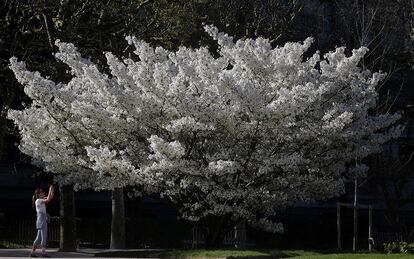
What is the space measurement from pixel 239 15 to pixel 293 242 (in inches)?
467

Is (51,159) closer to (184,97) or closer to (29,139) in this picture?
(29,139)

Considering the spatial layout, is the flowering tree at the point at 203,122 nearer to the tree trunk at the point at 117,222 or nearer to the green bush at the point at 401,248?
the green bush at the point at 401,248

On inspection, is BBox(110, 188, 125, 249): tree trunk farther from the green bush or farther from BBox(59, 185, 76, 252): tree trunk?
the green bush

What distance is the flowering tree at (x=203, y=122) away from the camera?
75.8ft

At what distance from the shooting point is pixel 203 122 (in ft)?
76.3

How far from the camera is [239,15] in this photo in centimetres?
3366

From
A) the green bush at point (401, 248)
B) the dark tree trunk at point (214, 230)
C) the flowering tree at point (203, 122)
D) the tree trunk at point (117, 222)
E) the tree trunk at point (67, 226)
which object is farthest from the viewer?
the tree trunk at point (117, 222)

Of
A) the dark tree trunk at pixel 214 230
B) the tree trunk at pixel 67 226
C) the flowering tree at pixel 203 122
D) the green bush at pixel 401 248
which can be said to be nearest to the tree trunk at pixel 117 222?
the tree trunk at pixel 67 226

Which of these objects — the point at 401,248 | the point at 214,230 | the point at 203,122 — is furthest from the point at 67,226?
the point at 401,248

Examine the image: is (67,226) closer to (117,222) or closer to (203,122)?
(117,222)

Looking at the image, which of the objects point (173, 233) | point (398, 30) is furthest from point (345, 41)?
point (173, 233)

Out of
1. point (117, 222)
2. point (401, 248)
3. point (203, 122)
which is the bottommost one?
point (401, 248)

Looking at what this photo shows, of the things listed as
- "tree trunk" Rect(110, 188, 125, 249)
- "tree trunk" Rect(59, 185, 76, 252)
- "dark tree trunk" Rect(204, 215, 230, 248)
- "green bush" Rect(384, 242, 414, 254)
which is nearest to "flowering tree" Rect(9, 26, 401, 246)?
"dark tree trunk" Rect(204, 215, 230, 248)

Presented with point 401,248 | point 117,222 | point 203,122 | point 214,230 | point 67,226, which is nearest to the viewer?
point 401,248
